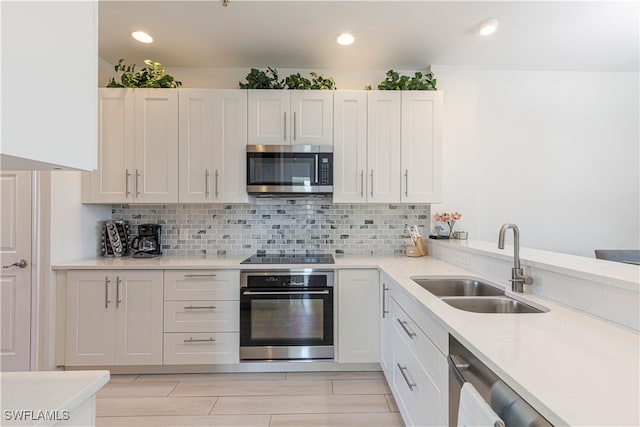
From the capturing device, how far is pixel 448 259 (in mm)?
2672

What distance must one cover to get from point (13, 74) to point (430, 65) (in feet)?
10.6

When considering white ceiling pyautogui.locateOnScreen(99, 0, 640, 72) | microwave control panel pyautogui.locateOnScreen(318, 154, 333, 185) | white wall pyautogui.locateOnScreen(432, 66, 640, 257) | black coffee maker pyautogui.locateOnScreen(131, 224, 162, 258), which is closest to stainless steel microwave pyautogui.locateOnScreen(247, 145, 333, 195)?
microwave control panel pyautogui.locateOnScreen(318, 154, 333, 185)

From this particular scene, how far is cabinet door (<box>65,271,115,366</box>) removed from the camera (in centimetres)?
249

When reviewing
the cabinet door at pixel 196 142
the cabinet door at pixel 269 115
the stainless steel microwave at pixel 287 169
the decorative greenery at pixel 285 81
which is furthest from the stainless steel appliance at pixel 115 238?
the decorative greenery at pixel 285 81

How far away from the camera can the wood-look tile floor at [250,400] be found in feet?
6.61

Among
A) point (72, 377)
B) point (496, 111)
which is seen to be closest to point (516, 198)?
point (496, 111)

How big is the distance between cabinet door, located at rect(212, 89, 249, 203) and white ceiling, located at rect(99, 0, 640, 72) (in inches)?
17.6

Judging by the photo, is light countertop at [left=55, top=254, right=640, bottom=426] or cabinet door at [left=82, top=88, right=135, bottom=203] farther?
cabinet door at [left=82, top=88, right=135, bottom=203]

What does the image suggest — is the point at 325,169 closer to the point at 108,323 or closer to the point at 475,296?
the point at 475,296

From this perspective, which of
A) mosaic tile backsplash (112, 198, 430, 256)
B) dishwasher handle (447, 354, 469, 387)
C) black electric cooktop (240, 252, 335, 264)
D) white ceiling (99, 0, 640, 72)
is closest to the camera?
dishwasher handle (447, 354, 469, 387)

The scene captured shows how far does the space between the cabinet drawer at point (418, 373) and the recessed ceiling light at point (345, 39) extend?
206 cm

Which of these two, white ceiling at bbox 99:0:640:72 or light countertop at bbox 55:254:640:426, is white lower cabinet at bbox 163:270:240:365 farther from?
white ceiling at bbox 99:0:640:72

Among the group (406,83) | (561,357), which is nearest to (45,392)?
(561,357)

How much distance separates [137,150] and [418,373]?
273 cm
